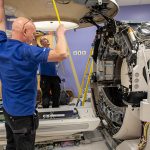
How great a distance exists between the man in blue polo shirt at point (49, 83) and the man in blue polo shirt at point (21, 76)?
289 centimetres

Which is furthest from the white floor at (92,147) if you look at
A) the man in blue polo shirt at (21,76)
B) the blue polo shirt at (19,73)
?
the blue polo shirt at (19,73)

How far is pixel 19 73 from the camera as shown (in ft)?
7.25

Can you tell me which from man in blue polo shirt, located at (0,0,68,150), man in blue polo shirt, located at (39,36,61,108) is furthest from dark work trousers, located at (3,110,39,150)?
man in blue polo shirt, located at (39,36,61,108)

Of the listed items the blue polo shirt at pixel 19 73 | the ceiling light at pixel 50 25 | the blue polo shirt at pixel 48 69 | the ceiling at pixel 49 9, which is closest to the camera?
the blue polo shirt at pixel 19 73

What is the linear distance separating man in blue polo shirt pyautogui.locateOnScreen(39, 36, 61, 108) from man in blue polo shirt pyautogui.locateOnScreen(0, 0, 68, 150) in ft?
9.50

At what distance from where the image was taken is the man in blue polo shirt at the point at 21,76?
215 centimetres

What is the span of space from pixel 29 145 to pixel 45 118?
5.04 ft

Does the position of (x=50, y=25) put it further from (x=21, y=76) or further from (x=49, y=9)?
(x=21, y=76)

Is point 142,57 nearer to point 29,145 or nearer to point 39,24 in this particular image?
point 29,145

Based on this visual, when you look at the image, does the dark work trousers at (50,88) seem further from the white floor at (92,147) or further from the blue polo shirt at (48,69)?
the white floor at (92,147)

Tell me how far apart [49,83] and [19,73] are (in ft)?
10.7

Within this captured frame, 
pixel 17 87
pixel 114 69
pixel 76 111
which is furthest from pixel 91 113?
pixel 17 87

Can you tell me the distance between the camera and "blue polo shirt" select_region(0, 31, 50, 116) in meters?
2.09

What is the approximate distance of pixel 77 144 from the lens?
12.7 feet
